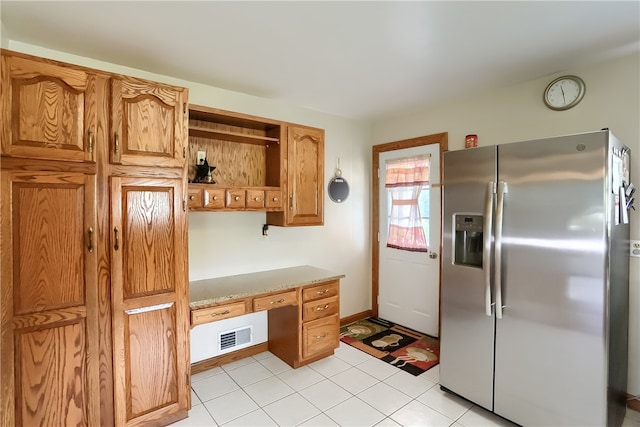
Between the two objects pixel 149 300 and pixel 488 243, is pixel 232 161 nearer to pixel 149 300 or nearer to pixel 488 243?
pixel 149 300

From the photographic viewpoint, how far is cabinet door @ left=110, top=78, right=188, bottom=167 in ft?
6.21

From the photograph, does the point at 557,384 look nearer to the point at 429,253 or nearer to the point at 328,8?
the point at 429,253

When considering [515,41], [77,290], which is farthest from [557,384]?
[77,290]

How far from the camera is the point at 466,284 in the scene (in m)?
2.25

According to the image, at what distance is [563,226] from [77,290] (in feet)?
9.18

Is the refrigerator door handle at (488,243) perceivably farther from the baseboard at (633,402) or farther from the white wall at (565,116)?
the baseboard at (633,402)

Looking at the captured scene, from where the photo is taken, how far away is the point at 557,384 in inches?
73.8

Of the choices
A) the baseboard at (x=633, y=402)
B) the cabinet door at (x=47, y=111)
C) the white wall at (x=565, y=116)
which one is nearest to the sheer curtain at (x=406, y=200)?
the white wall at (x=565, y=116)

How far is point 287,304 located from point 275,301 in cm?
13

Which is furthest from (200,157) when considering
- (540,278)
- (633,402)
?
(633,402)

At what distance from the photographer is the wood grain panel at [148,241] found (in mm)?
1932

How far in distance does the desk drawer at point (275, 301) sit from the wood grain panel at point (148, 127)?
1.28 metres

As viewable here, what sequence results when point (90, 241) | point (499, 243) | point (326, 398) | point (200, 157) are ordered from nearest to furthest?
point (90, 241), point (499, 243), point (326, 398), point (200, 157)

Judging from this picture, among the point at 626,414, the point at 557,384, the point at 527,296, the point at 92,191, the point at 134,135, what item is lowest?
the point at 626,414
